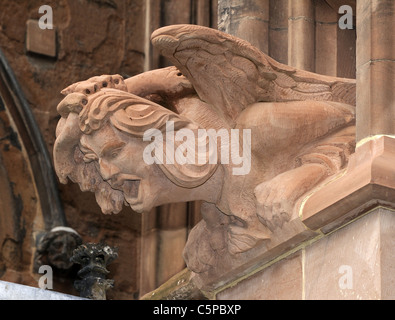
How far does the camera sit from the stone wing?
4688 millimetres

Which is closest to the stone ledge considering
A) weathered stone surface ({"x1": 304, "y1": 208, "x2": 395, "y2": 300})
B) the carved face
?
weathered stone surface ({"x1": 304, "y1": 208, "x2": 395, "y2": 300})

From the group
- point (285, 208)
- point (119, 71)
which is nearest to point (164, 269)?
point (119, 71)

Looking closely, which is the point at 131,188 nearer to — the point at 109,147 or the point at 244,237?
the point at 109,147

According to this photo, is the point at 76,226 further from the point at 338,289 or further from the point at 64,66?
the point at 338,289

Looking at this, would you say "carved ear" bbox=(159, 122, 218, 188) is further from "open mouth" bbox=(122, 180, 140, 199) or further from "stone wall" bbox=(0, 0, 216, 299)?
"stone wall" bbox=(0, 0, 216, 299)

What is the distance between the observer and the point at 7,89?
24.5 feet

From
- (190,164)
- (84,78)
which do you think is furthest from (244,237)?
(84,78)

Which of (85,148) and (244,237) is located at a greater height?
(85,148)

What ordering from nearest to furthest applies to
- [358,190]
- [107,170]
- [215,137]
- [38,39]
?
[358,190]
[107,170]
[215,137]
[38,39]

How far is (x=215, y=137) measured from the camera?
15.7ft

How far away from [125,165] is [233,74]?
1.27ft

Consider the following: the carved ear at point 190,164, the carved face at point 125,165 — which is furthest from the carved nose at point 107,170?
the carved ear at point 190,164

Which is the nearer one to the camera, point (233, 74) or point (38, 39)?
point (233, 74)

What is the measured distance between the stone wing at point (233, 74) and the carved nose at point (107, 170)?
0.33m
